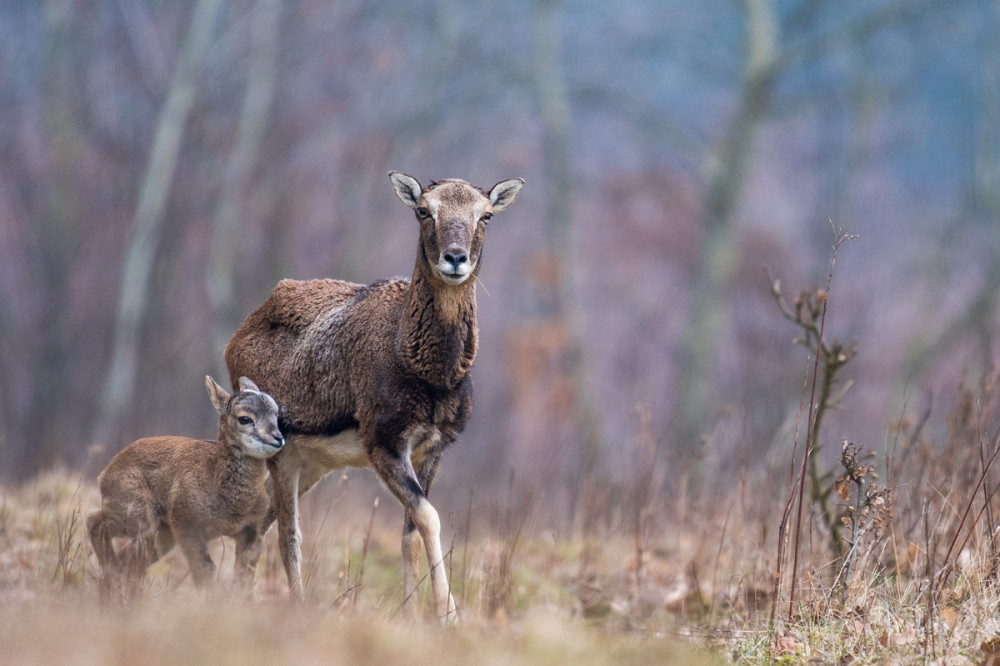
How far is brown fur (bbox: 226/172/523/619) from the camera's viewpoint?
23.9 feet

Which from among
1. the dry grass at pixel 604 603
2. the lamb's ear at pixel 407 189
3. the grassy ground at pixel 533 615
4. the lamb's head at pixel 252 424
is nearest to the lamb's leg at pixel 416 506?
the dry grass at pixel 604 603

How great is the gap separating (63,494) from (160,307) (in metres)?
17.1

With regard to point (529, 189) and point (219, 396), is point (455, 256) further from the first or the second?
point (529, 189)

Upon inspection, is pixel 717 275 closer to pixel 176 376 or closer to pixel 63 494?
pixel 176 376

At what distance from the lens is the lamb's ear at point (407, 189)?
7761mm

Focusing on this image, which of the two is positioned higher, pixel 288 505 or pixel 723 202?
pixel 723 202

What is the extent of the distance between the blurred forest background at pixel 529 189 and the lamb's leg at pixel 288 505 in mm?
10455

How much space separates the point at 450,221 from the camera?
24.2ft

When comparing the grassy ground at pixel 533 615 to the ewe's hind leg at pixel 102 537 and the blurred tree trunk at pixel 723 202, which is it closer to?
the ewe's hind leg at pixel 102 537

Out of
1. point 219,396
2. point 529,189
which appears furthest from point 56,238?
point 219,396

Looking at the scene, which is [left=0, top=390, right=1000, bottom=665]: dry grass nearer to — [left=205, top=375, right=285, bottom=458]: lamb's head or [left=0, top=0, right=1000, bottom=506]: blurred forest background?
[left=205, top=375, right=285, bottom=458]: lamb's head

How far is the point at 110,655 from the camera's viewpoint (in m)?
4.66

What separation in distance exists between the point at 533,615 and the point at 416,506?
983mm

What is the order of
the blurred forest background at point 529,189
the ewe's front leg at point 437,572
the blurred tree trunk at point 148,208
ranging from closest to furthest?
the ewe's front leg at point 437,572
the blurred tree trunk at point 148,208
the blurred forest background at point 529,189
